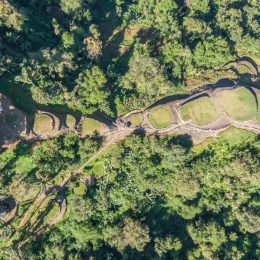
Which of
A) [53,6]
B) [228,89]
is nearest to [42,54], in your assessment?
[53,6]

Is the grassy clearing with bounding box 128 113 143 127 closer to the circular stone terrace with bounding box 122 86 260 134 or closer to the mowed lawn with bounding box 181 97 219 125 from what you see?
the circular stone terrace with bounding box 122 86 260 134

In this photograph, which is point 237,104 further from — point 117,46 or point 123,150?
point 117,46

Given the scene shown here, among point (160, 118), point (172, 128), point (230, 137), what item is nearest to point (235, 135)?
point (230, 137)

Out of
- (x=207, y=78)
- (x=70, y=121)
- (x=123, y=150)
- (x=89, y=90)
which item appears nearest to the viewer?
(x=70, y=121)

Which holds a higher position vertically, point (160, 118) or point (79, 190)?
point (160, 118)

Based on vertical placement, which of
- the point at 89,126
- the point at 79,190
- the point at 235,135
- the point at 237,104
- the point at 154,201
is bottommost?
the point at 79,190

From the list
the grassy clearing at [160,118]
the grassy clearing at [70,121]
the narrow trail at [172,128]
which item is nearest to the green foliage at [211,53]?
the narrow trail at [172,128]

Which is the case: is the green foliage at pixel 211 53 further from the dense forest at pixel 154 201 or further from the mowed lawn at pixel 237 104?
the dense forest at pixel 154 201

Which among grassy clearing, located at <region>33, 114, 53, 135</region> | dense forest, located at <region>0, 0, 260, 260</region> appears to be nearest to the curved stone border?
grassy clearing, located at <region>33, 114, 53, 135</region>
